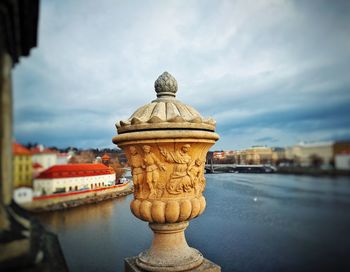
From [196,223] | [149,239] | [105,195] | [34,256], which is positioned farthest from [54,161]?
[196,223]

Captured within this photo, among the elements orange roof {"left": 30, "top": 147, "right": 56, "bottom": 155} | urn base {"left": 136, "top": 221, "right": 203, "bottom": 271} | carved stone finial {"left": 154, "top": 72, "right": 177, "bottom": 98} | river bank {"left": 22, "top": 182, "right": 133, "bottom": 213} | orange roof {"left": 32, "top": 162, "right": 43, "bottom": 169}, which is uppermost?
carved stone finial {"left": 154, "top": 72, "right": 177, "bottom": 98}

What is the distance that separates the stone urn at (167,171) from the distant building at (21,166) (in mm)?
1314

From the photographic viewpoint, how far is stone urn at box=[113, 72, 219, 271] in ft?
8.62

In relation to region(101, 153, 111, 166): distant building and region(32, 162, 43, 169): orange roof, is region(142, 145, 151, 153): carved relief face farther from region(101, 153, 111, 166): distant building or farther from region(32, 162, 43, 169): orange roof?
region(32, 162, 43, 169): orange roof

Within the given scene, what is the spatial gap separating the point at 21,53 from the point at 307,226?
217cm

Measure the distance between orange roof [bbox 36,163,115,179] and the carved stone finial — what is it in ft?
3.70

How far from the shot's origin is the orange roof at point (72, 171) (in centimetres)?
154

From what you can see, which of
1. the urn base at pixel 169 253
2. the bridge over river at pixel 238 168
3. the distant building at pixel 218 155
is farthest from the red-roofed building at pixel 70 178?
the distant building at pixel 218 155

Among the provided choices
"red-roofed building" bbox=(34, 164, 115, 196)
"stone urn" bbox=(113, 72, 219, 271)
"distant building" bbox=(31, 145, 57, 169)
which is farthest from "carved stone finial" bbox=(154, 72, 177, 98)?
"distant building" bbox=(31, 145, 57, 169)

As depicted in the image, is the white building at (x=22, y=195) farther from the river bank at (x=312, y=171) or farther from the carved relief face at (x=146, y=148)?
the river bank at (x=312, y=171)

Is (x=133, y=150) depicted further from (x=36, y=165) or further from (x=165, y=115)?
(x=36, y=165)

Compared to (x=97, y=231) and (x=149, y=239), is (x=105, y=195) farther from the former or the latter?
(x=149, y=239)

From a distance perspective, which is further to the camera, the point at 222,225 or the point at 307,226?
the point at 222,225

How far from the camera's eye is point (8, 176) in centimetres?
122
